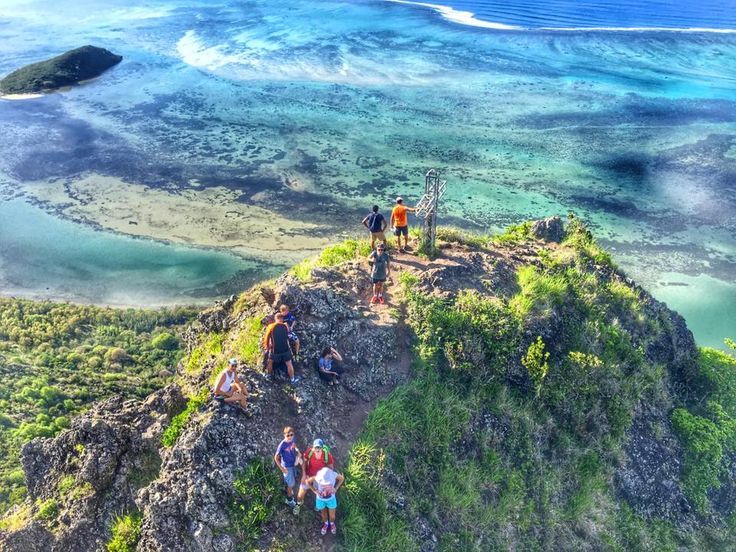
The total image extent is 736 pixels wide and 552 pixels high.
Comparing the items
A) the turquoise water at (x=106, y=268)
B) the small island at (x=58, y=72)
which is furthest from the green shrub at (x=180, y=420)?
the small island at (x=58, y=72)

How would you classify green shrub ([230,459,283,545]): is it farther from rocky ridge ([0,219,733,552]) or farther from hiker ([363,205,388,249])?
hiker ([363,205,388,249])

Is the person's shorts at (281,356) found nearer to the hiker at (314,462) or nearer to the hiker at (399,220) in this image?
the hiker at (314,462)

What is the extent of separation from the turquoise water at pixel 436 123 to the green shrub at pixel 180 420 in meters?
21.9

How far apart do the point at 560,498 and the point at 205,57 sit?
5774cm

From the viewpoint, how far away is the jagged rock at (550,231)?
19.1 metres

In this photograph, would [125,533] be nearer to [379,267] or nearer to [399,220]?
[379,267]

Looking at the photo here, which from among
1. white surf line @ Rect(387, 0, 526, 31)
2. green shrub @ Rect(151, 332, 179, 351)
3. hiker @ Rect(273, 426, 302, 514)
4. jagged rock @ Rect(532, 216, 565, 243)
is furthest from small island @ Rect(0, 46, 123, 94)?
hiker @ Rect(273, 426, 302, 514)

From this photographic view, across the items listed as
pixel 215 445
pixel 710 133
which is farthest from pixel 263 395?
pixel 710 133

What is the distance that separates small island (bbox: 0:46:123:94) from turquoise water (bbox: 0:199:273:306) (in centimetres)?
2503

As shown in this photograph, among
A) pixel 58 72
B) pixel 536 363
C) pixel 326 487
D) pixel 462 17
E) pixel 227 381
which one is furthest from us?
pixel 462 17

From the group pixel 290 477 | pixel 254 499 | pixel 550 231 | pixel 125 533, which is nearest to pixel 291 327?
pixel 290 477

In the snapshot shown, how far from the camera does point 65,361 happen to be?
21172 millimetres

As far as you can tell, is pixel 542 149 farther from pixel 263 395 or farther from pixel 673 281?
pixel 263 395

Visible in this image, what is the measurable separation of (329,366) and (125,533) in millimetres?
5125
